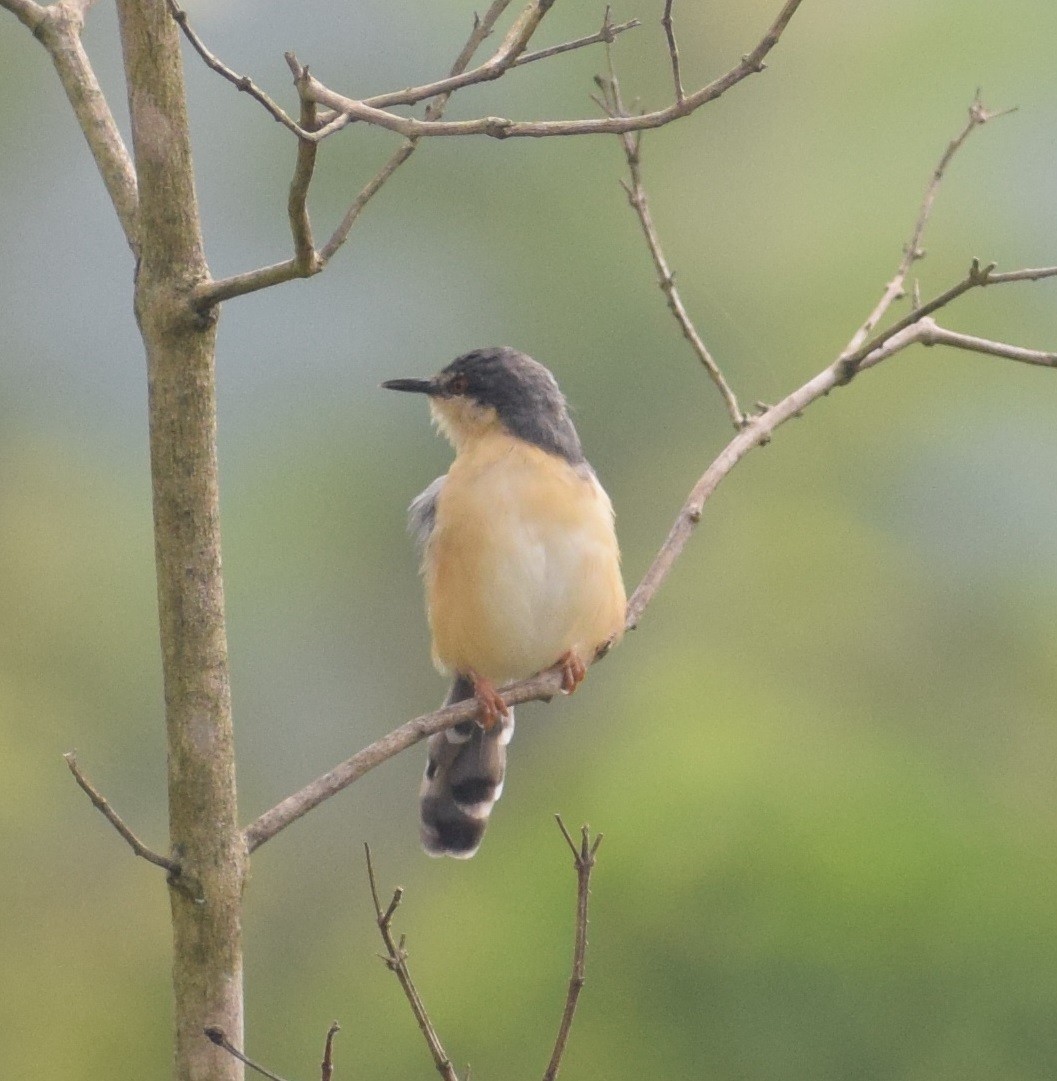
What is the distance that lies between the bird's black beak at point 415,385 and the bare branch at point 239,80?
1945mm

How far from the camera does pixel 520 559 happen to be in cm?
391

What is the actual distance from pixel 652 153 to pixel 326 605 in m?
7.66

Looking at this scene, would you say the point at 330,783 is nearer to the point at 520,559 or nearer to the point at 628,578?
the point at 520,559

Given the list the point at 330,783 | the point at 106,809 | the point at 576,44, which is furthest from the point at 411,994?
the point at 576,44

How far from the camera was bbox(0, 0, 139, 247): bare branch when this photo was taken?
2.52m

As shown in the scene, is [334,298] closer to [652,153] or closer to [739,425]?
[652,153]

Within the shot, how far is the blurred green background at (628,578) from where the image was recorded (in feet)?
35.7

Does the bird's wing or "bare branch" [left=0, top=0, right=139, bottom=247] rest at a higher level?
"bare branch" [left=0, top=0, right=139, bottom=247]

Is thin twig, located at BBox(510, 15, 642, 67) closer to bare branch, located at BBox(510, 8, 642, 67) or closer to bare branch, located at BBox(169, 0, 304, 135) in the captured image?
bare branch, located at BBox(510, 8, 642, 67)

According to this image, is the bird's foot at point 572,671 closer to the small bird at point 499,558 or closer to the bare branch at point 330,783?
the small bird at point 499,558

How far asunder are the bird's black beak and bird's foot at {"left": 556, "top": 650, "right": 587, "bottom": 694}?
826 millimetres

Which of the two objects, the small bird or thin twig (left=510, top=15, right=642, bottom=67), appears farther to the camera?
the small bird

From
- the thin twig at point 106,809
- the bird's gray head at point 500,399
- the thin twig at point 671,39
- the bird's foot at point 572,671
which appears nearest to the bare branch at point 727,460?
the bird's foot at point 572,671

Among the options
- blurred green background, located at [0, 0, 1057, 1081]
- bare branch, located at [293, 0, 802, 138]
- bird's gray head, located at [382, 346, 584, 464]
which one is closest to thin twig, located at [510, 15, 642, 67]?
bare branch, located at [293, 0, 802, 138]
